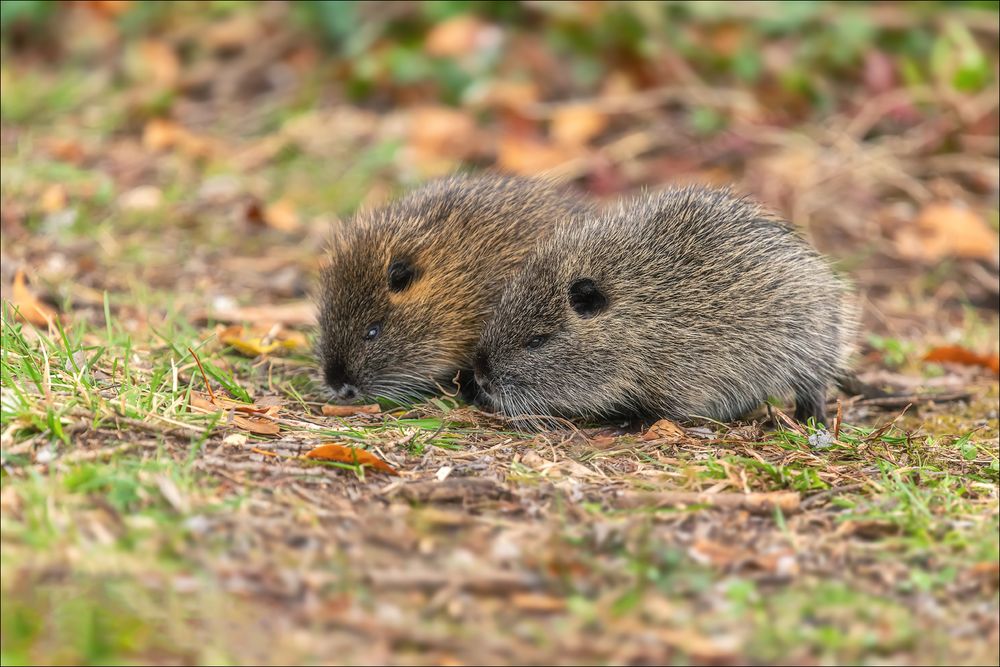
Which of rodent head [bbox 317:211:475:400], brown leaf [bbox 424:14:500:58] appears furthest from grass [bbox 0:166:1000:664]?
brown leaf [bbox 424:14:500:58]

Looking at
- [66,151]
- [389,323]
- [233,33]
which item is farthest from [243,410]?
[233,33]

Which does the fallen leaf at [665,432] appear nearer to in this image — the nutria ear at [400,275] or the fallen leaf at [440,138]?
the nutria ear at [400,275]

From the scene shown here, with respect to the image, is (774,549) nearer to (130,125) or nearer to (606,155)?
(606,155)

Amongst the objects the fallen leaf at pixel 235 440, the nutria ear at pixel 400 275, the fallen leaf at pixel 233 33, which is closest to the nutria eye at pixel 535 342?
the nutria ear at pixel 400 275

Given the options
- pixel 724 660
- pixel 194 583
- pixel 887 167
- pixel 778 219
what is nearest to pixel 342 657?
pixel 194 583

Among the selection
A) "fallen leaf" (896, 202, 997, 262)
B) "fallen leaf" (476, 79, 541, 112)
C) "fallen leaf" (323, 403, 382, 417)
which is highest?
"fallen leaf" (476, 79, 541, 112)

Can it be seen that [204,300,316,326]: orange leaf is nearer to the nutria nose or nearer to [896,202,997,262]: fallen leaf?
the nutria nose
